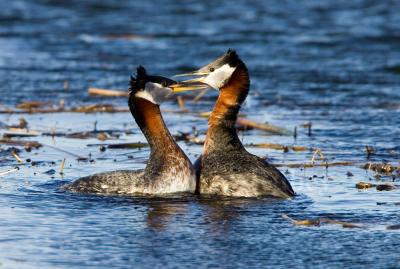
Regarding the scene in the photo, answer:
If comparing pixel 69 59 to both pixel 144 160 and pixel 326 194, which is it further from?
pixel 326 194

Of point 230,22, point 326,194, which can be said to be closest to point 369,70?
point 230,22

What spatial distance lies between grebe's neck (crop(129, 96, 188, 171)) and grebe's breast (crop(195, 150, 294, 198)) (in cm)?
32

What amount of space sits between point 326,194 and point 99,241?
295 cm

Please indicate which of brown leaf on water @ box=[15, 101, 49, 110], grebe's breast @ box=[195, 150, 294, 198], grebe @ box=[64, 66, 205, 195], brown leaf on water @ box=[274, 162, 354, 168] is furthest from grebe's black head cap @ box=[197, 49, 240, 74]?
brown leaf on water @ box=[15, 101, 49, 110]

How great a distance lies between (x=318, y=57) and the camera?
2244 cm

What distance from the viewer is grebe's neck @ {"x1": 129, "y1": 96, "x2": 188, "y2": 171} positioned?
11.0 meters

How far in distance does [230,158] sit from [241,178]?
348mm

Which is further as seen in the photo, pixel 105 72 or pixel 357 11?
pixel 357 11

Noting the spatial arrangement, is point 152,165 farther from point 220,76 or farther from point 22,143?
point 22,143

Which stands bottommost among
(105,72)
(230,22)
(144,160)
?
(144,160)

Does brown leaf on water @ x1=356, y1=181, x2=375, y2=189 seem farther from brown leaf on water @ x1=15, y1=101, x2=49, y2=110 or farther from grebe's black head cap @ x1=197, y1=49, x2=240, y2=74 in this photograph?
brown leaf on water @ x1=15, y1=101, x2=49, y2=110

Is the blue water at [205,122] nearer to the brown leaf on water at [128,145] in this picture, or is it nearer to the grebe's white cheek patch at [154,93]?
the brown leaf on water at [128,145]

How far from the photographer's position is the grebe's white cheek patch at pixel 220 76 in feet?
37.8

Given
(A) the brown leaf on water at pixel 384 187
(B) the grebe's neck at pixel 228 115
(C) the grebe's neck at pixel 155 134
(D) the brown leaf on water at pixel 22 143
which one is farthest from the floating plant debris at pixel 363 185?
(D) the brown leaf on water at pixel 22 143
